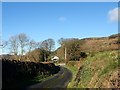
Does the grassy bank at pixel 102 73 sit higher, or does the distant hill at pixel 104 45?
the distant hill at pixel 104 45

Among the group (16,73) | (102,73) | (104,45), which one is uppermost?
(104,45)

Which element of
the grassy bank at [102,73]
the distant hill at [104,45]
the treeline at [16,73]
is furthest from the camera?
the distant hill at [104,45]

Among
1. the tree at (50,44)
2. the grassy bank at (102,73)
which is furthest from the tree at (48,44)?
the grassy bank at (102,73)

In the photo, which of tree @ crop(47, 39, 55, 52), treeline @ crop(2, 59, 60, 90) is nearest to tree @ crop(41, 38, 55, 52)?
tree @ crop(47, 39, 55, 52)

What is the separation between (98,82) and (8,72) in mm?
16763

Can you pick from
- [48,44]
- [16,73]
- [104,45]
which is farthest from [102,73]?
[48,44]

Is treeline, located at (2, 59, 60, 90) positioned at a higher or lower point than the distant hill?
lower

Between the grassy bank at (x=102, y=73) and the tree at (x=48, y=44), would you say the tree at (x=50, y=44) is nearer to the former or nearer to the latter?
the tree at (x=48, y=44)

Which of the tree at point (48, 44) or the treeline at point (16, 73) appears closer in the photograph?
the treeline at point (16, 73)

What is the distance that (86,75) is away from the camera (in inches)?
1076

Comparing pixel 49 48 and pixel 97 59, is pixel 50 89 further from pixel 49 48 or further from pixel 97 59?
pixel 49 48

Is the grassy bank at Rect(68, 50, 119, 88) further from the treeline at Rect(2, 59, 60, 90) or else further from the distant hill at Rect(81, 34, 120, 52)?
the distant hill at Rect(81, 34, 120, 52)

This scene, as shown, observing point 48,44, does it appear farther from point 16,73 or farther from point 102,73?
point 102,73

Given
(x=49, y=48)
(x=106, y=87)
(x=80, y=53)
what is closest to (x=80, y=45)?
(x=80, y=53)
